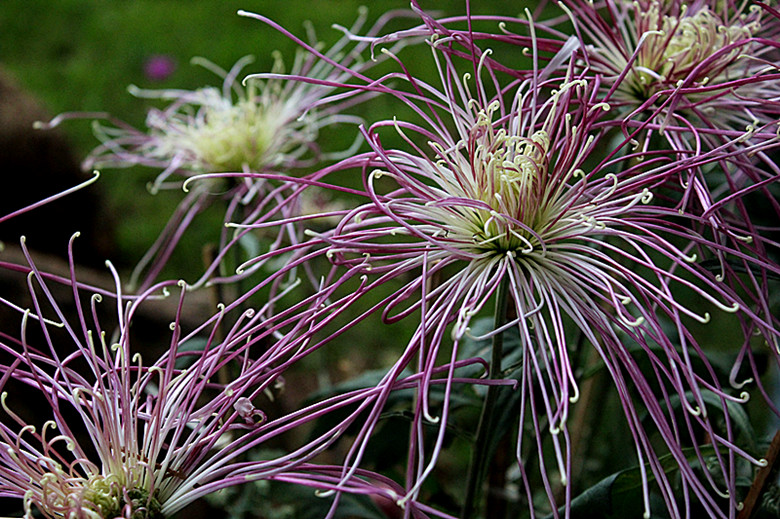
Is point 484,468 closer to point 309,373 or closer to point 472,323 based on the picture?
point 472,323

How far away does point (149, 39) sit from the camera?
8.17 ft

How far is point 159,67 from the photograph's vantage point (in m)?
2.38

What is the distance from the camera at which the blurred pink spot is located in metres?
2.35

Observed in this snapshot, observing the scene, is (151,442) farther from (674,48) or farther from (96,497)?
(674,48)

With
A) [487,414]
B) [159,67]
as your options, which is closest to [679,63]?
[487,414]

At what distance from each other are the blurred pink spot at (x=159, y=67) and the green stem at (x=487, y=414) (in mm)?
2060

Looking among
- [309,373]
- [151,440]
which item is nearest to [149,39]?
[309,373]

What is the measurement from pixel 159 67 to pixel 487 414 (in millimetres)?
2137

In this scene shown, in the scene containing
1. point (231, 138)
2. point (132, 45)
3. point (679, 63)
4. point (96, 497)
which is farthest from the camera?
point (132, 45)

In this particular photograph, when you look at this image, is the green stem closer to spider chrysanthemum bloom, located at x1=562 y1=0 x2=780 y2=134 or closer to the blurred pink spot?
spider chrysanthemum bloom, located at x1=562 y1=0 x2=780 y2=134

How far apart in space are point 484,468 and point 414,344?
18 centimetres

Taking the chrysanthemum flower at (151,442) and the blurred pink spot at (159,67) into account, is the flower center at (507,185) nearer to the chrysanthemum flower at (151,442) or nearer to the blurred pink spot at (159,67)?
the chrysanthemum flower at (151,442)

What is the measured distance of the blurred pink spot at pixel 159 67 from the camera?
2.35m

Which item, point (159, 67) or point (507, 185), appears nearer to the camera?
point (507, 185)
